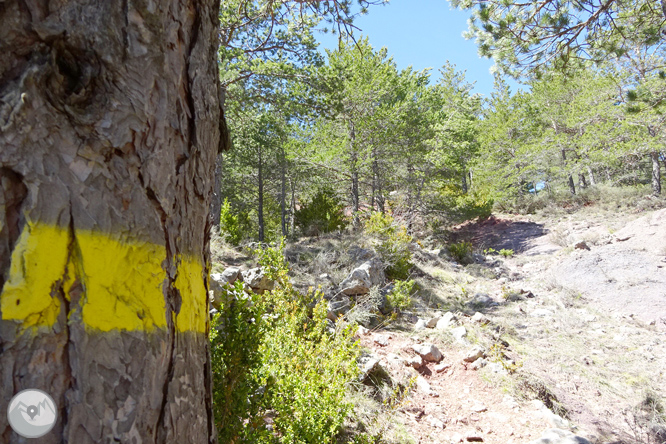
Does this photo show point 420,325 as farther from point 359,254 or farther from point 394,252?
point 394,252

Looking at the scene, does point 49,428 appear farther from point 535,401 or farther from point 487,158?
point 487,158

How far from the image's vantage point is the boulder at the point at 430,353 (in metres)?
4.57

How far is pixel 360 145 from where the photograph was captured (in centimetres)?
1226

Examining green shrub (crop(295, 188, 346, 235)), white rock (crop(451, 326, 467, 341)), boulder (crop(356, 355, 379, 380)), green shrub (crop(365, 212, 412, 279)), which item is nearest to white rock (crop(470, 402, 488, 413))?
boulder (crop(356, 355, 379, 380))

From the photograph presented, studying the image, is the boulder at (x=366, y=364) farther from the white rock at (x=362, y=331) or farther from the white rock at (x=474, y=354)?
the white rock at (x=474, y=354)

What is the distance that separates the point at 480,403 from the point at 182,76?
397 centimetres

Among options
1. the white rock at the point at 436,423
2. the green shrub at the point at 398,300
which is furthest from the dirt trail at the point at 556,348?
the green shrub at the point at 398,300

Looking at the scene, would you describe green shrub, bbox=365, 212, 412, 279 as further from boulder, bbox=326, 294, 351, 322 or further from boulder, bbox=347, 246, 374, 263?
boulder, bbox=326, 294, 351, 322

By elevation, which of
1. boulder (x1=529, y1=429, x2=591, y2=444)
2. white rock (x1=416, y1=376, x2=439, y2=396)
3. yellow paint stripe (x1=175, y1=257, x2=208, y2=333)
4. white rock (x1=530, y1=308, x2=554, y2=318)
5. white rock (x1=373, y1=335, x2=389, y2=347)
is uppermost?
yellow paint stripe (x1=175, y1=257, x2=208, y2=333)

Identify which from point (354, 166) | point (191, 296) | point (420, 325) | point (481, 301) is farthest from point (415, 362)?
point (354, 166)

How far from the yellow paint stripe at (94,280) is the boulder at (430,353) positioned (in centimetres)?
412

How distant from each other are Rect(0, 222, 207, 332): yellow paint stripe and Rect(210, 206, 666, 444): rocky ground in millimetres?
2601

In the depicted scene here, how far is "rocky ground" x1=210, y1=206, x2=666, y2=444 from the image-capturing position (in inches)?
133

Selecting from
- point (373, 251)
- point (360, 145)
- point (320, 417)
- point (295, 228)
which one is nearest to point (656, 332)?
point (373, 251)
